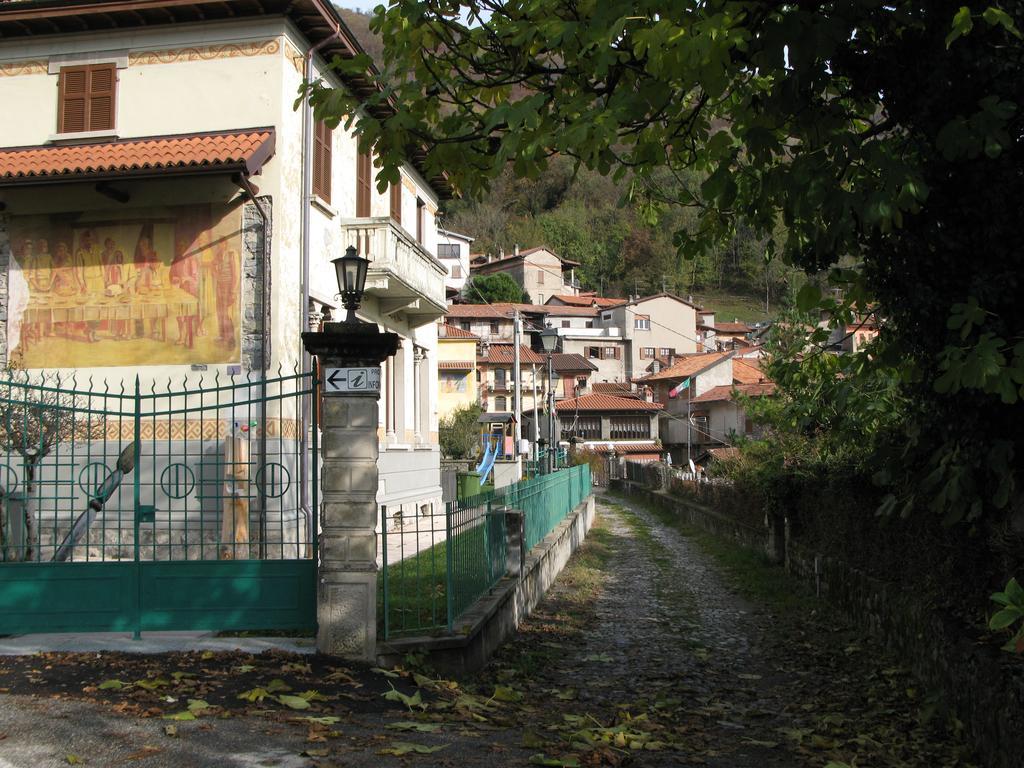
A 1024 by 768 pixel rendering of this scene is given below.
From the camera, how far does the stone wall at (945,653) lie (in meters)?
5.81

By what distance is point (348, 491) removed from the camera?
774cm

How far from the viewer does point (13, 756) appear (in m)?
5.27

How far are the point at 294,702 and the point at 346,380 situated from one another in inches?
101

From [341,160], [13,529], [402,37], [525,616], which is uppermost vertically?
[341,160]

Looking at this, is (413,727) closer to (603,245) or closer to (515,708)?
(515,708)

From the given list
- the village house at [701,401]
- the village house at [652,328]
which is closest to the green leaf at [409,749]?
the village house at [701,401]

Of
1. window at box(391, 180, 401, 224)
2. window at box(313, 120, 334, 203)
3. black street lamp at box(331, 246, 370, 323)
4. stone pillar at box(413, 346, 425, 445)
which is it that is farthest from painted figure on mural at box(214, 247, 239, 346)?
stone pillar at box(413, 346, 425, 445)

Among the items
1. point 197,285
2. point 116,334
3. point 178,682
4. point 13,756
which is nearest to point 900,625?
point 178,682

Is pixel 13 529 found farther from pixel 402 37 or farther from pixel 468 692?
pixel 402 37

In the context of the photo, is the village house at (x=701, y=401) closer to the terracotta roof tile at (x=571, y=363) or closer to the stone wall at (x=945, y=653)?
the terracotta roof tile at (x=571, y=363)

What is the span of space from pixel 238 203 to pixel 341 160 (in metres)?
3.18

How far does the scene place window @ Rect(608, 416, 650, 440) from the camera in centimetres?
7325

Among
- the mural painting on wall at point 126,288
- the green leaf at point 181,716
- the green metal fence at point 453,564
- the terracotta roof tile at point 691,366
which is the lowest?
the green leaf at point 181,716

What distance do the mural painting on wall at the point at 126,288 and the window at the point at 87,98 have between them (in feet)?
5.19
